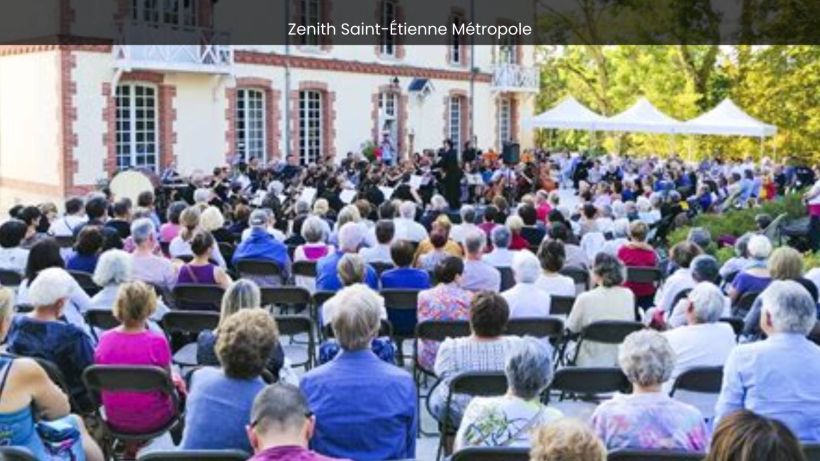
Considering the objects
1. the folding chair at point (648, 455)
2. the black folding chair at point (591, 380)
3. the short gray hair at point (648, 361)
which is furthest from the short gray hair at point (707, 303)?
the folding chair at point (648, 455)

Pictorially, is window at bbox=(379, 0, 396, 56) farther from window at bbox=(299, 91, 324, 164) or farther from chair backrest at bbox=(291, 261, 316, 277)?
chair backrest at bbox=(291, 261, 316, 277)

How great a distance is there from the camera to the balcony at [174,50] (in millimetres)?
21000

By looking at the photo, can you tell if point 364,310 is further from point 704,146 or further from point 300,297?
point 704,146

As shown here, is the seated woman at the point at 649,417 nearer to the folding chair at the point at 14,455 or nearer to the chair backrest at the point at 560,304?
the folding chair at the point at 14,455

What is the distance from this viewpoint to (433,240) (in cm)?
927

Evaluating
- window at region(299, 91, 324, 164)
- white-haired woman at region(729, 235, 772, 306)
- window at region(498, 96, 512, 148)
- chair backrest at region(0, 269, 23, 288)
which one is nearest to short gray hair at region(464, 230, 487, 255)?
white-haired woman at region(729, 235, 772, 306)

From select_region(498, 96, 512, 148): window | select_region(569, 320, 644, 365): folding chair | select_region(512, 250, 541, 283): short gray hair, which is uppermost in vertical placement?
select_region(498, 96, 512, 148): window

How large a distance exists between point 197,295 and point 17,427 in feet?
11.1

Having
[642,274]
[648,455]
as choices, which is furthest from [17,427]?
[642,274]

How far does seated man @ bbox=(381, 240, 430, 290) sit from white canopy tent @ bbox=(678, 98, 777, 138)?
71.5ft

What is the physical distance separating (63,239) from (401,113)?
21.7 meters

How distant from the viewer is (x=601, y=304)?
689 cm

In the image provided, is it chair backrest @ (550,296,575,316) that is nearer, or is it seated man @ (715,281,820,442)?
seated man @ (715,281,820,442)

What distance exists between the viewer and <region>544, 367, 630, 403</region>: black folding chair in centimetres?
495
